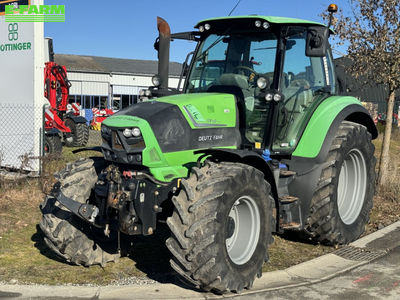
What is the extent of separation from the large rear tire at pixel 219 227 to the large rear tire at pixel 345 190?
1.03 meters

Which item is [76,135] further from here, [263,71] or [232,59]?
[263,71]

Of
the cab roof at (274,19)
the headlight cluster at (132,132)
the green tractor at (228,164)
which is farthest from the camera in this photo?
the cab roof at (274,19)

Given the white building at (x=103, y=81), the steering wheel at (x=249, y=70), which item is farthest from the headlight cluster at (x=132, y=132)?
the white building at (x=103, y=81)

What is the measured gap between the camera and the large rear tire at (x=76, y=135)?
50.4 feet

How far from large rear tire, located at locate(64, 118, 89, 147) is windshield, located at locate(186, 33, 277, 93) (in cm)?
1045

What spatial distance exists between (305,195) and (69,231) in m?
2.56

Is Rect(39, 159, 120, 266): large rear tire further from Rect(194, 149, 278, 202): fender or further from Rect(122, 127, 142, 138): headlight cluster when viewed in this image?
Rect(194, 149, 278, 202): fender

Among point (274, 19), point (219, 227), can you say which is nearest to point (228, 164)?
point (219, 227)

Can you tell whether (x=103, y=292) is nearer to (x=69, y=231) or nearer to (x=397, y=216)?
(x=69, y=231)

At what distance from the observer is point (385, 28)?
773 cm

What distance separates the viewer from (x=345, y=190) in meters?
6.11

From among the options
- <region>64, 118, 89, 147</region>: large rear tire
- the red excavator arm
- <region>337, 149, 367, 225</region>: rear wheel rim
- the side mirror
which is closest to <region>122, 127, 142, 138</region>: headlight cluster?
the side mirror

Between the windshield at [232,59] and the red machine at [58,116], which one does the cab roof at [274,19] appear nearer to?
the windshield at [232,59]

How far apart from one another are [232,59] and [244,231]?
2.00m
